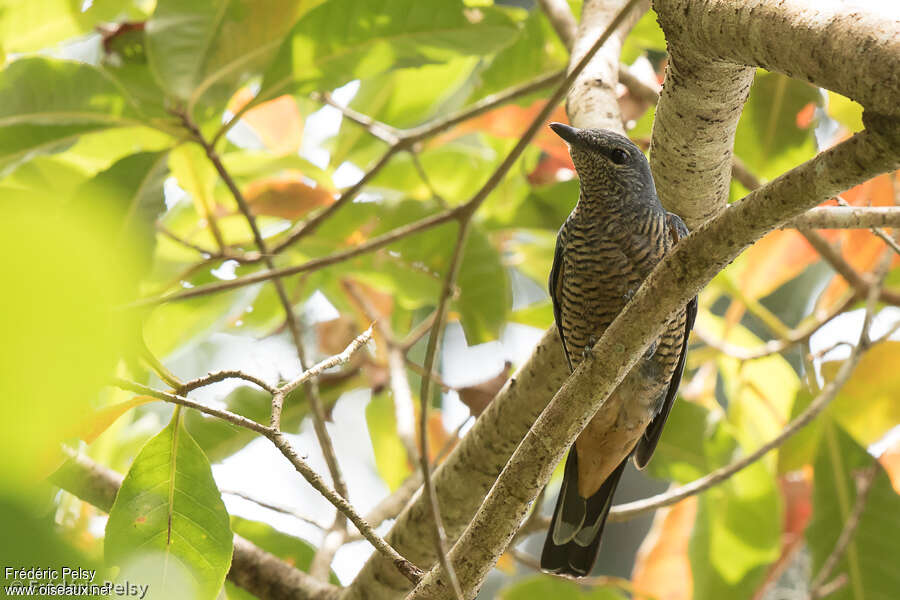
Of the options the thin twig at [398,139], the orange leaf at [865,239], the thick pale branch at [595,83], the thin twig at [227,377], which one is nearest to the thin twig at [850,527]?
the orange leaf at [865,239]

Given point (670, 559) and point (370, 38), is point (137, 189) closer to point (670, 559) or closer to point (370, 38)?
point (370, 38)

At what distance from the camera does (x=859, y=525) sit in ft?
7.67

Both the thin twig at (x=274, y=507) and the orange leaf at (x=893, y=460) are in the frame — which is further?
the orange leaf at (x=893, y=460)

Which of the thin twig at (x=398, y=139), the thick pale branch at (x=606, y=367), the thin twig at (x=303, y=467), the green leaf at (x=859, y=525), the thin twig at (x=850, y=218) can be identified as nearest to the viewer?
the thick pale branch at (x=606, y=367)

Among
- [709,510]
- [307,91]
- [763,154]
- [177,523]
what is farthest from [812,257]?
[177,523]

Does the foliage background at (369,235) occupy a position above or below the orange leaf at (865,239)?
below

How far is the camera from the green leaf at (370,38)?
6.77 ft

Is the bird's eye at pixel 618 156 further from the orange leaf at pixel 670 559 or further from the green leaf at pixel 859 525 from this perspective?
the orange leaf at pixel 670 559

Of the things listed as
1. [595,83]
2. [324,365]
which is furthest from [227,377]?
[595,83]

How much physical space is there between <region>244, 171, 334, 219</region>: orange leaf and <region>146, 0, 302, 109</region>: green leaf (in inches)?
18.0

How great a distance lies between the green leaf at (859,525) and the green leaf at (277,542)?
150 centimetres

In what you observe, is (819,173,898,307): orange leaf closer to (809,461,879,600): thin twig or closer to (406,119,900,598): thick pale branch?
(809,461,879,600): thin twig

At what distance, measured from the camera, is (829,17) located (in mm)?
867

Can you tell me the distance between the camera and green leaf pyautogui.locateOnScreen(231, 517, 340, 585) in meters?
2.19
